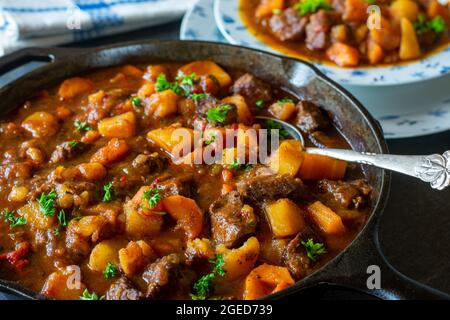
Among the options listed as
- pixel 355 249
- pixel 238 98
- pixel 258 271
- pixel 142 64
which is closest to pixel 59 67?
pixel 142 64

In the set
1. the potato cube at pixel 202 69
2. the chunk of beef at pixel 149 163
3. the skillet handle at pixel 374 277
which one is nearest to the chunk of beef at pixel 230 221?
the chunk of beef at pixel 149 163

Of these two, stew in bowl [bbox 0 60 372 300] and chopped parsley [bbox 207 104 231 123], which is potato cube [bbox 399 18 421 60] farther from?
chopped parsley [bbox 207 104 231 123]

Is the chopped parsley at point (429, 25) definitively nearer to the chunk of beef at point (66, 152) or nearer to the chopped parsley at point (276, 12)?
the chopped parsley at point (276, 12)

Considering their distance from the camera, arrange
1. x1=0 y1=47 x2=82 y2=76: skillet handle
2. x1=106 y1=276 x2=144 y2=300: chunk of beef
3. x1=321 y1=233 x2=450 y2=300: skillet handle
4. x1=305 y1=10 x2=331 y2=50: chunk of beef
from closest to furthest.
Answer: x1=321 y1=233 x2=450 y2=300: skillet handle < x1=106 y1=276 x2=144 y2=300: chunk of beef < x1=0 y1=47 x2=82 y2=76: skillet handle < x1=305 y1=10 x2=331 y2=50: chunk of beef

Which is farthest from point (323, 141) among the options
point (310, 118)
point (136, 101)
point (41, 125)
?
point (41, 125)

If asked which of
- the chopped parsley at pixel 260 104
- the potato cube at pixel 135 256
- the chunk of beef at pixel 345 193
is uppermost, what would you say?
the chopped parsley at pixel 260 104

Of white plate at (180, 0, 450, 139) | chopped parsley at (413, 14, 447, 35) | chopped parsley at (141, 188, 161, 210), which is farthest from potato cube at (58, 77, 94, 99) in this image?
chopped parsley at (413, 14, 447, 35)
